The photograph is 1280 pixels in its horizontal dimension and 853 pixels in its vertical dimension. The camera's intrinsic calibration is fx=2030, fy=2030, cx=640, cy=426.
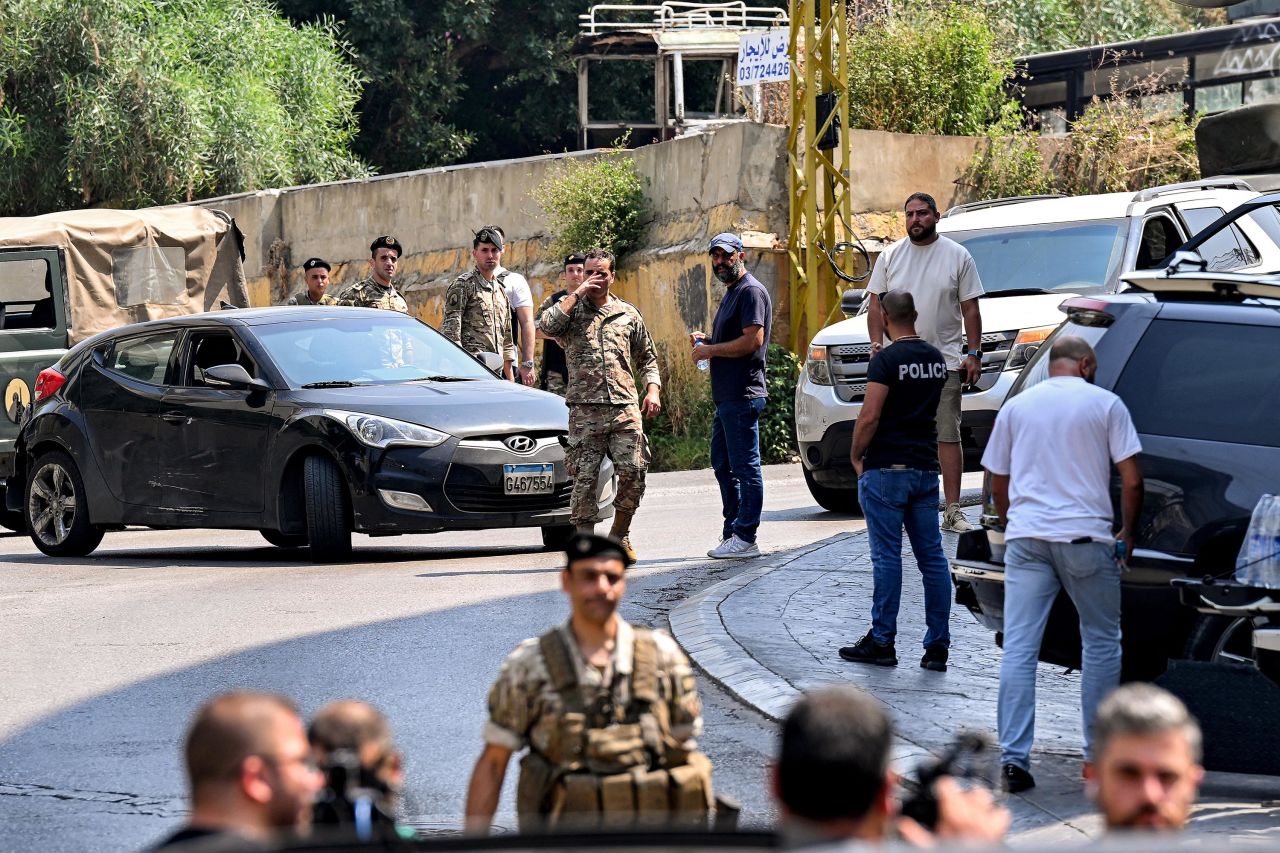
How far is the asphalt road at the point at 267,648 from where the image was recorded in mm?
7094

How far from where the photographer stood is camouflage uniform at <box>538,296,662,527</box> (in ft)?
38.5

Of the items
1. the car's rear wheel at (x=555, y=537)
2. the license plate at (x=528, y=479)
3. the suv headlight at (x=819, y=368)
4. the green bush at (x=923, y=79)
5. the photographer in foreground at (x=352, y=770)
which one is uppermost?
the green bush at (x=923, y=79)


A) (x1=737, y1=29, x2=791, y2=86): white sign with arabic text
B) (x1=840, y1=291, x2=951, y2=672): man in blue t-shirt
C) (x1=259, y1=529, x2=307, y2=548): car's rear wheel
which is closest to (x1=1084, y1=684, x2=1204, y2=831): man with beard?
(x1=840, y1=291, x2=951, y2=672): man in blue t-shirt

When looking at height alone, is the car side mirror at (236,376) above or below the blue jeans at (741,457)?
above

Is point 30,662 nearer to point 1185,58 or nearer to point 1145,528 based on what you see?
point 1145,528

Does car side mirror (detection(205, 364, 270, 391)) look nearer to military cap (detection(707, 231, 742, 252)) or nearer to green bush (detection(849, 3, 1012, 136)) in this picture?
military cap (detection(707, 231, 742, 252))

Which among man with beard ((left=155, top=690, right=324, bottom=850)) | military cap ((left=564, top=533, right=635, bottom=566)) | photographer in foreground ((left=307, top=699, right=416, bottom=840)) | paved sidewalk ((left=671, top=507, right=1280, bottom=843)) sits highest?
military cap ((left=564, top=533, right=635, bottom=566))

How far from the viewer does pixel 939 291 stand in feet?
37.2

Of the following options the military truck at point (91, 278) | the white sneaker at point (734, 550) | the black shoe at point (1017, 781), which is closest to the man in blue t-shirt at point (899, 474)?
the black shoe at point (1017, 781)

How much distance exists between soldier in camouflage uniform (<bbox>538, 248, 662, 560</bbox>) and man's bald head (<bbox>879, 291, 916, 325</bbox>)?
337 centimetres

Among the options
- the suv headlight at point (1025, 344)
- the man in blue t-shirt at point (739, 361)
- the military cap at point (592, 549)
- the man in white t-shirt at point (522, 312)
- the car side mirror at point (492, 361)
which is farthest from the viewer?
the man in white t-shirt at point (522, 312)

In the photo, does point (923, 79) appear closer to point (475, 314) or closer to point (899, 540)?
point (475, 314)

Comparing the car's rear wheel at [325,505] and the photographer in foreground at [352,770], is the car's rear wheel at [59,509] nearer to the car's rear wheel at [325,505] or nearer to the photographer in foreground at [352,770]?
the car's rear wheel at [325,505]

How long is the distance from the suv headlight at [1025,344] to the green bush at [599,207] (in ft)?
37.3
